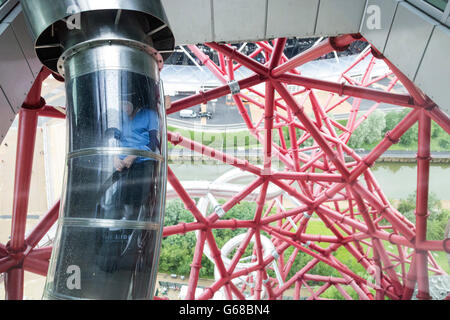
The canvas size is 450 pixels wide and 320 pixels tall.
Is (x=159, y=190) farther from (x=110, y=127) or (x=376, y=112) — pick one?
(x=376, y=112)

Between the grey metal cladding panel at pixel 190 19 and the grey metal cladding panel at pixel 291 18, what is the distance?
955 mm

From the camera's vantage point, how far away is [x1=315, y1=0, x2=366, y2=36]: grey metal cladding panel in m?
5.24

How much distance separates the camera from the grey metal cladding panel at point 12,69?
369cm

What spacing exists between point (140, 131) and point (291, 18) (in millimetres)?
3501

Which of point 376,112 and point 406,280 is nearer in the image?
point 406,280

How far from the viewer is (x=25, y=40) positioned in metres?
4.02

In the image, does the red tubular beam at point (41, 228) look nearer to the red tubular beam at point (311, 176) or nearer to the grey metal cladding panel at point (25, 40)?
the grey metal cladding panel at point (25, 40)

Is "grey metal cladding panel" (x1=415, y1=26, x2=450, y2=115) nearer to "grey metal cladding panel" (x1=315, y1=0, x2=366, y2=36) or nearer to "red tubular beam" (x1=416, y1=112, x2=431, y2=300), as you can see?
"grey metal cladding panel" (x1=315, y1=0, x2=366, y2=36)

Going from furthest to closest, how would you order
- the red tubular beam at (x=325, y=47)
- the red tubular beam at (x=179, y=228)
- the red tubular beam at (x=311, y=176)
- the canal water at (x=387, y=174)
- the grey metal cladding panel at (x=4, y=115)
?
the canal water at (x=387, y=174) < the red tubular beam at (x=179, y=228) < the red tubular beam at (x=311, y=176) < the red tubular beam at (x=325, y=47) < the grey metal cladding panel at (x=4, y=115)

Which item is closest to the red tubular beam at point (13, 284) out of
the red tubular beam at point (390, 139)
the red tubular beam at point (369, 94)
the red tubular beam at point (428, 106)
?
the red tubular beam at point (369, 94)

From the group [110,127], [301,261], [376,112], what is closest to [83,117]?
[110,127]

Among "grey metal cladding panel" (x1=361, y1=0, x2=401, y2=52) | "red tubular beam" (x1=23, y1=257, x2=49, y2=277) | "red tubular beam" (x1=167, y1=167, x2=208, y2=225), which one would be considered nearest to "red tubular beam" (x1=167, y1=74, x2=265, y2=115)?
"red tubular beam" (x1=167, y1=167, x2=208, y2=225)
